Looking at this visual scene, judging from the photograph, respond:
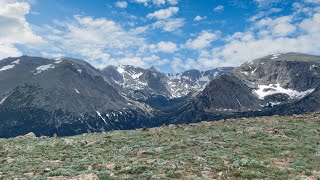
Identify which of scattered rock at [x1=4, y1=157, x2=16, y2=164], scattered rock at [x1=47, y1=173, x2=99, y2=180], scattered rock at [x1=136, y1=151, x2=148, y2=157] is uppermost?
scattered rock at [x1=47, y1=173, x2=99, y2=180]

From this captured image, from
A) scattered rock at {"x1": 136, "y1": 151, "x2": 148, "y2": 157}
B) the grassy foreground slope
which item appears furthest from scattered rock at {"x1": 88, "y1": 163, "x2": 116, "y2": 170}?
Result: scattered rock at {"x1": 136, "y1": 151, "x2": 148, "y2": 157}

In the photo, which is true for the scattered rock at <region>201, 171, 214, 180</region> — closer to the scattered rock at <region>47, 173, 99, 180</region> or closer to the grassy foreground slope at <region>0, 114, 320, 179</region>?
the grassy foreground slope at <region>0, 114, 320, 179</region>

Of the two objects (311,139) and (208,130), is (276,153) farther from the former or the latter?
(208,130)

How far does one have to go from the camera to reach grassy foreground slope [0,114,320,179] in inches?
893

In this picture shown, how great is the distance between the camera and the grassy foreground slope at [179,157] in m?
22.7

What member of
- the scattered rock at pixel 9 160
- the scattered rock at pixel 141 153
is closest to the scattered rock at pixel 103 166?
the scattered rock at pixel 141 153

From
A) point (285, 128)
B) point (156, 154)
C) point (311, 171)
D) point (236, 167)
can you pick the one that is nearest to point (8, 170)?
point (156, 154)

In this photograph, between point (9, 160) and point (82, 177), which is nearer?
point (82, 177)

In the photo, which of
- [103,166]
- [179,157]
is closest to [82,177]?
[103,166]

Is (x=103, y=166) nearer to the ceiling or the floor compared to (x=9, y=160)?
nearer to the floor

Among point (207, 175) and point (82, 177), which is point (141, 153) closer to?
point (207, 175)

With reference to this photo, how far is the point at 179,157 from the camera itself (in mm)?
27703

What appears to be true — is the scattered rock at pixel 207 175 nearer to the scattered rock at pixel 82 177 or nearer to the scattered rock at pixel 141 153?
the scattered rock at pixel 82 177

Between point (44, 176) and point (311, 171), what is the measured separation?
53.4ft
